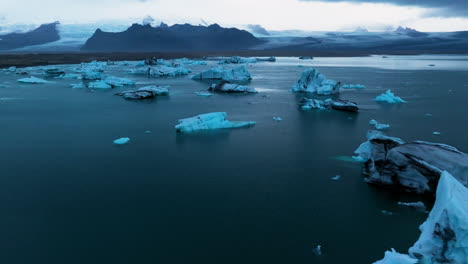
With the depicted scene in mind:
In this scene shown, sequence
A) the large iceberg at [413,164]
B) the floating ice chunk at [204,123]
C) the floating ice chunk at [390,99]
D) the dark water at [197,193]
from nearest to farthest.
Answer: the dark water at [197,193]
the large iceberg at [413,164]
the floating ice chunk at [204,123]
the floating ice chunk at [390,99]

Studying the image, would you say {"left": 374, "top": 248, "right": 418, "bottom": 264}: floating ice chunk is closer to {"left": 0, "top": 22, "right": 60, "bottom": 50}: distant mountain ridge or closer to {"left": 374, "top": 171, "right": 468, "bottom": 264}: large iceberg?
{"left": 374, "top": 171, "right": 468, "bottom": 264}: large iceberg

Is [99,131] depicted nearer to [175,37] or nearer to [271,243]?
[271,243]

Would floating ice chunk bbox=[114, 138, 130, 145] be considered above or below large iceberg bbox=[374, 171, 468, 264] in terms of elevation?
below

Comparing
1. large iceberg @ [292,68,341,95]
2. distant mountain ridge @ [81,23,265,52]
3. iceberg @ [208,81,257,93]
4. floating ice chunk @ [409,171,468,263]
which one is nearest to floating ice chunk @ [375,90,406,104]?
large iceberg @ [292,68,341,95]

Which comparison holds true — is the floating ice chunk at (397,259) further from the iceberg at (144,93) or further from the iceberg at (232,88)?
the iceberg at (232,88)

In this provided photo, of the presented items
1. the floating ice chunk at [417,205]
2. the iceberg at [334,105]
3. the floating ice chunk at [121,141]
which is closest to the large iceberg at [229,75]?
the iceberg at [334,105]

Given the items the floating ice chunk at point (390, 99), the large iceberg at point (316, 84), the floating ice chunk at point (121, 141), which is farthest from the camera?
the large iceberg at point (316, 84)

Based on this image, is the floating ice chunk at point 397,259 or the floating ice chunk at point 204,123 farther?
the floating ice chunk at point 204,123
